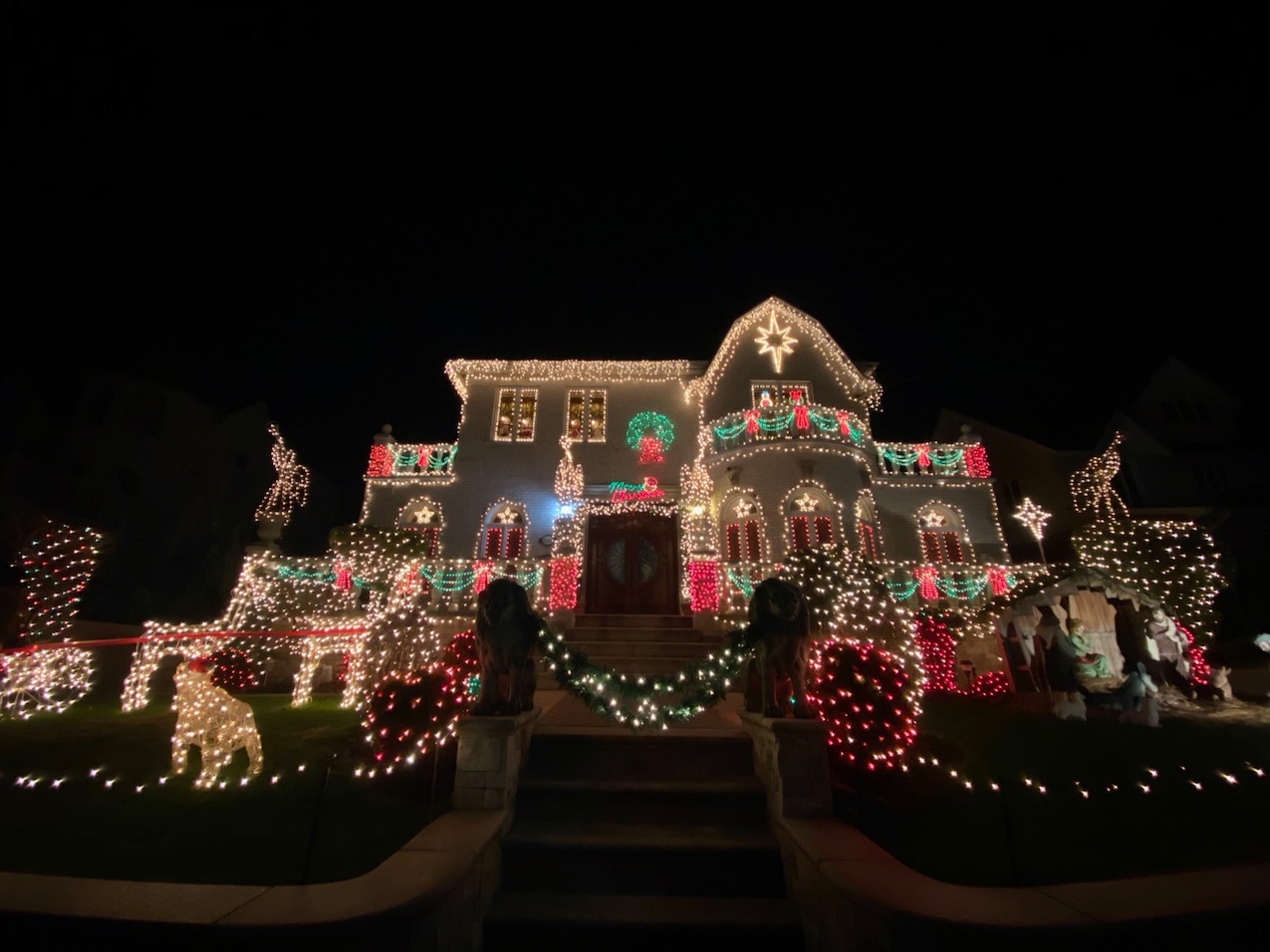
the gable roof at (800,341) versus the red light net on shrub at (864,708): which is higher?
the gable roof at (800,341)

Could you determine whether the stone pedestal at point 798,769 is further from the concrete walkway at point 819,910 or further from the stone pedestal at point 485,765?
the stone pedestal at point 485,765

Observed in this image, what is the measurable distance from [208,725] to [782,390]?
16786 mm

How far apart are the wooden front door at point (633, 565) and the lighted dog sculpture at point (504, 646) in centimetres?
871

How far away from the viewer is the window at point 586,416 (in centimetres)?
1900

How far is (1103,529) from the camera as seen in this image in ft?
43.0

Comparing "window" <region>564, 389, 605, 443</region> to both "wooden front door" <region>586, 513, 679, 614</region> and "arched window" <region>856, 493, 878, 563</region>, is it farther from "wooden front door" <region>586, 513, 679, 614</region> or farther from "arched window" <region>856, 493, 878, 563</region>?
"arched window" <region>856, 493, 878, 563</region>

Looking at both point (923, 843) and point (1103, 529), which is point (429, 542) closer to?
point (923, 843)

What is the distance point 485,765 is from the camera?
4578 mm

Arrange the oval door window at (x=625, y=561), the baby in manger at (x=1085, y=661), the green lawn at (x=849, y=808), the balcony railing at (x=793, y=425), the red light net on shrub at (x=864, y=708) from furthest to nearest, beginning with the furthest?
the balcony railing at (x=793, y=425)
the oval door window at (x=625, y=561)
the baby in manger at (x=1085, y=661)
the red light net on shrub at (x=864, y=708)
the green lawn at (x=849, y=808)

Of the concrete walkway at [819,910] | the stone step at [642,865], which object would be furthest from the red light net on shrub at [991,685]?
the stone step at [642,865]

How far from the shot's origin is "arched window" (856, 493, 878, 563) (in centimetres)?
1603

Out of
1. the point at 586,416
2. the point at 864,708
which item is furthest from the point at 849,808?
the point at 586,416

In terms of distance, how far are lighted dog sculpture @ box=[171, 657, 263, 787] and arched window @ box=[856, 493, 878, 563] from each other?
15193mm

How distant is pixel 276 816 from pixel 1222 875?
719 cm
